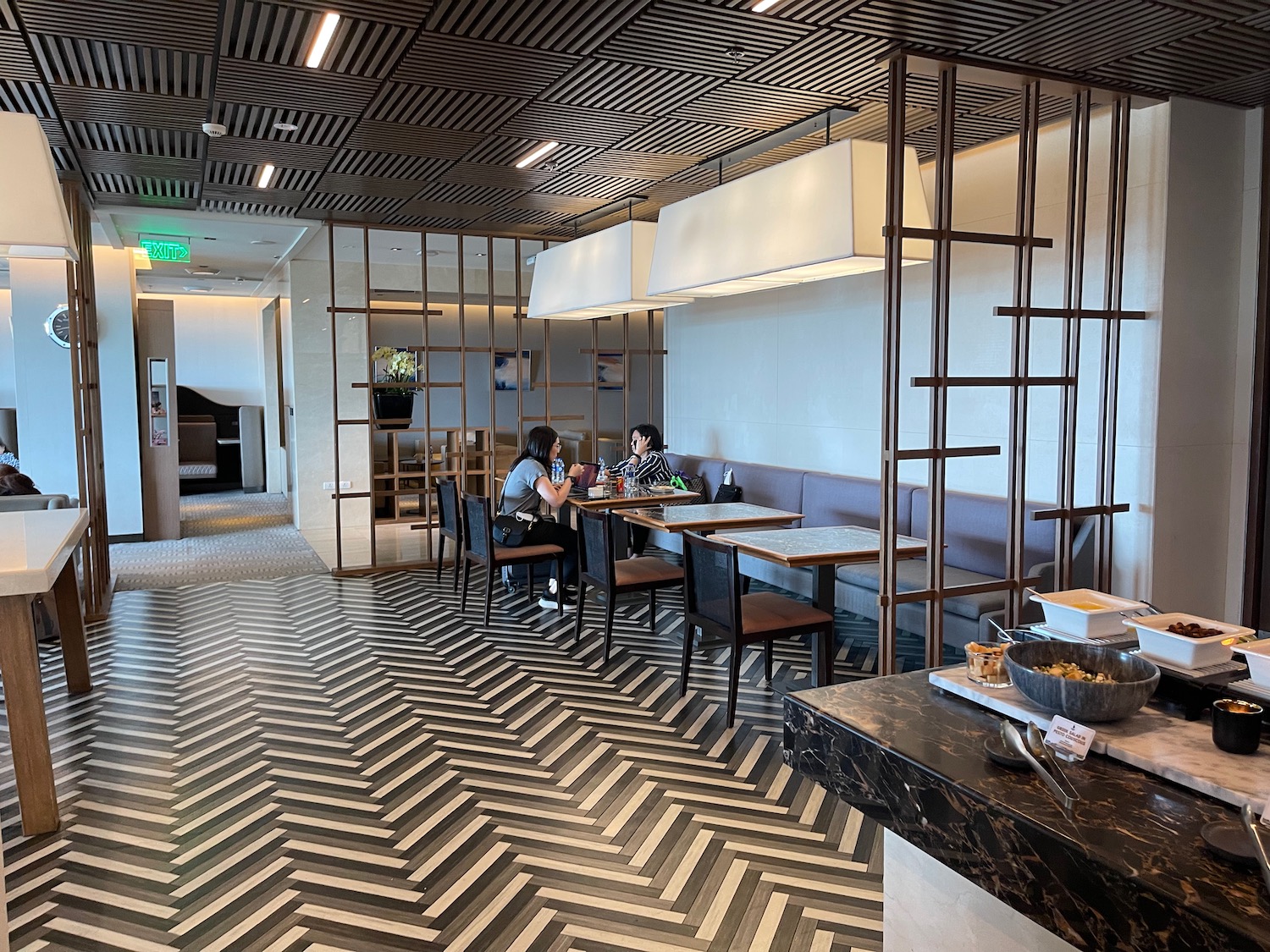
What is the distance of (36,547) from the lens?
3547 mm

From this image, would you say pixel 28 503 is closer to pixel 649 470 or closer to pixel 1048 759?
pixel 649 470

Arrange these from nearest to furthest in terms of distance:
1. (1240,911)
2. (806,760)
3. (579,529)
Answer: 1. (1240,911)
2. (806,760)
3. (579,529)

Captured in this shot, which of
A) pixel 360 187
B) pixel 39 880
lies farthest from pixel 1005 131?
pixel 39 880

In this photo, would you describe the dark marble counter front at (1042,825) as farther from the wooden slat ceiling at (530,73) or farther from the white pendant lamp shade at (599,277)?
the white pendant lamp shade at (599,277)

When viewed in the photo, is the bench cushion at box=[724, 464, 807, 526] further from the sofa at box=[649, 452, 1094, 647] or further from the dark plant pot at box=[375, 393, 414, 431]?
the dark plant pot at box=[375, 393, 414, 431]

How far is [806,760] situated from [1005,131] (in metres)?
4.60

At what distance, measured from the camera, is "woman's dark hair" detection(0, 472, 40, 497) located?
20.4 feet

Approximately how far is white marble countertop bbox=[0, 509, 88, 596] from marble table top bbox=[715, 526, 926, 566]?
302 cm

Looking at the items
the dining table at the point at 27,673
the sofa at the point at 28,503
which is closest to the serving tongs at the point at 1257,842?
the dining table at the point at 27,673

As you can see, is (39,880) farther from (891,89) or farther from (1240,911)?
(891,89)

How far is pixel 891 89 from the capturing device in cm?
381

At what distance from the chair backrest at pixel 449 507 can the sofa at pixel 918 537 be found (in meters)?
2.24

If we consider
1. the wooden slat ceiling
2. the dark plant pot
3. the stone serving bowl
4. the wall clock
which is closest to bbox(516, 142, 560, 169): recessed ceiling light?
the wooden slat ceiling

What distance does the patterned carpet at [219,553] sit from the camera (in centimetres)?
804
